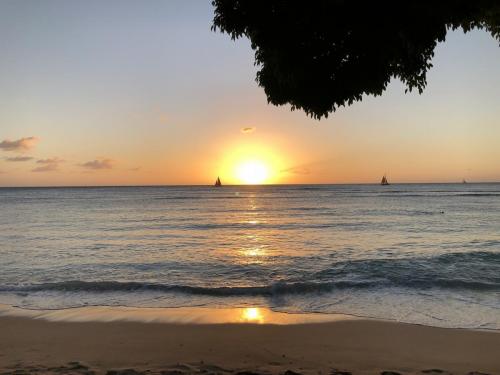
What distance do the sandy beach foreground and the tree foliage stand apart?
13.1ft

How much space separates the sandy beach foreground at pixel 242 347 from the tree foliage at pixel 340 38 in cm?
400

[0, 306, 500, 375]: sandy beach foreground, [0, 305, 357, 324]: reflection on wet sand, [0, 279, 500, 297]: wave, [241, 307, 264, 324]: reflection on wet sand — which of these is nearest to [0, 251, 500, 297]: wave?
[0, 279, 500, 297]: wave

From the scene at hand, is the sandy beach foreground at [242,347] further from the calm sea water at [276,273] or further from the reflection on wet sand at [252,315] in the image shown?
the calm sea water at [276,273]

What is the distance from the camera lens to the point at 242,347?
306 inches

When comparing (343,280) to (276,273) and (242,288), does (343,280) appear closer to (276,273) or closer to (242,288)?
(276,273)

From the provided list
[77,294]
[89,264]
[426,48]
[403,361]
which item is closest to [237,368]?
[403,361]

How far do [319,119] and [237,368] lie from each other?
3.78 metres

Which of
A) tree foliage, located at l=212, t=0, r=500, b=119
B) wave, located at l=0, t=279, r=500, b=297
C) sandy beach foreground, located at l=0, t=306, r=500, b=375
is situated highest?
tree foliage, located at l=212, t=0, r=500, b=119

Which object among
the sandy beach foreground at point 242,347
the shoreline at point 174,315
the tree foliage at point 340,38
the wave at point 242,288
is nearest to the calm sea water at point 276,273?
the wave at point 242,288

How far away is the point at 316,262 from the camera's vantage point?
17.3m

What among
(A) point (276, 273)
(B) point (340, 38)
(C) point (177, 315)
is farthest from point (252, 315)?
(B) point (340, 38)

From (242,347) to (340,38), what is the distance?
542cm

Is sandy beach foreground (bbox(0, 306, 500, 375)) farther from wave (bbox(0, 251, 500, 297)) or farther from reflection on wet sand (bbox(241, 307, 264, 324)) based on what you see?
wave (bbox(0, 251, 500, 297))

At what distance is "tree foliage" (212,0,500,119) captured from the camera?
4086mm
